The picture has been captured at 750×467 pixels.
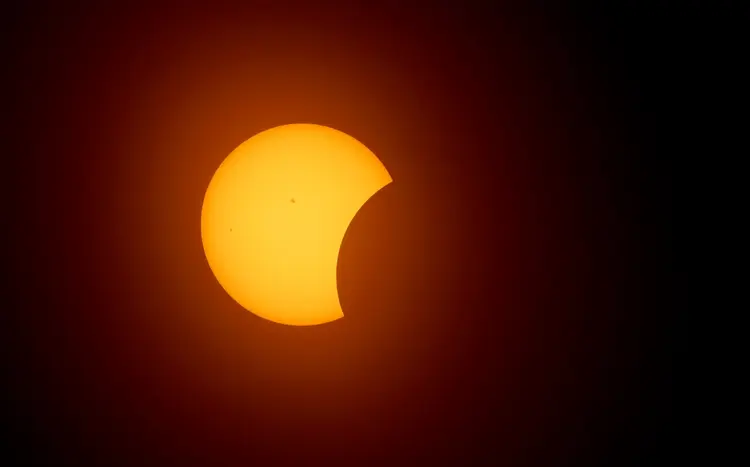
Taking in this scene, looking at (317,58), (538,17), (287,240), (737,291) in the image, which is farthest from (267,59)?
(737,291)

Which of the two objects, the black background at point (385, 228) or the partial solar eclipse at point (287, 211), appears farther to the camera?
the black background at point (385, 228)

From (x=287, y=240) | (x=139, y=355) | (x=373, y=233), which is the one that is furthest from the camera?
(x=139, y=355)

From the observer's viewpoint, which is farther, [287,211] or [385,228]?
[385,228]

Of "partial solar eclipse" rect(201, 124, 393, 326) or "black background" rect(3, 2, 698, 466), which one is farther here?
"black background" rect(3, 2, 698, 466)

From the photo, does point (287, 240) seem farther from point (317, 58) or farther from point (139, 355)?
point (139, 355)
